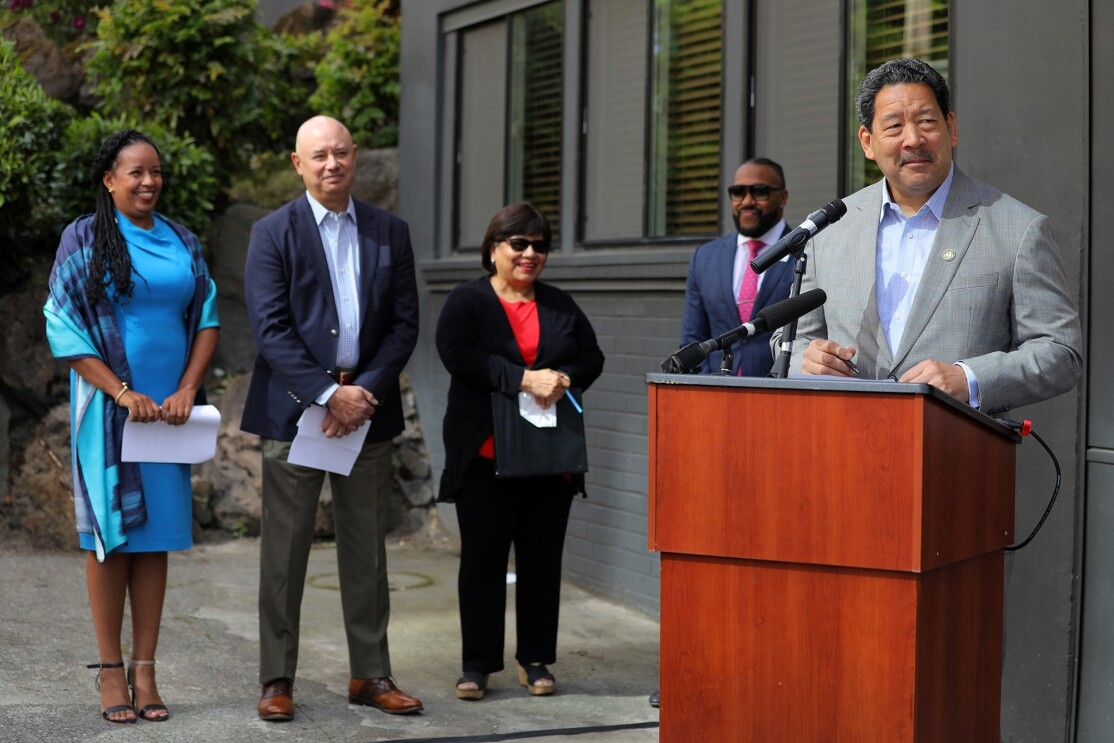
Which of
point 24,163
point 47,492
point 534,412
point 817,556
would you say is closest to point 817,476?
point 817,556

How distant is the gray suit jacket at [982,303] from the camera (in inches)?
131

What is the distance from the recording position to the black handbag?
5.51m

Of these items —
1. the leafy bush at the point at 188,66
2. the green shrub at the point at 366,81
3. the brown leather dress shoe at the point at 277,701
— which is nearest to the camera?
the brown leather dress shoe at the point at 277,701

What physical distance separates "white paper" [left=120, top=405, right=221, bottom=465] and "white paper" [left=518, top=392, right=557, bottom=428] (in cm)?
120

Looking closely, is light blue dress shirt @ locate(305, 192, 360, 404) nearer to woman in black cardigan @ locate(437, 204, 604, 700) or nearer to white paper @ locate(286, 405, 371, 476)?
white paper @ locate(286, 405, 371, 476)

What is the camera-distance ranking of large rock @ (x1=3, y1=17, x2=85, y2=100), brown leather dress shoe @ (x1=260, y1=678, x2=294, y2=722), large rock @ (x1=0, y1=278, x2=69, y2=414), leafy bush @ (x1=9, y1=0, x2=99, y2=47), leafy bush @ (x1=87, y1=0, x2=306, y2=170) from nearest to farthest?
brown leather dress shoe @ (x1=260, y1=678, x2=294, y2=722), large rock @ (x1=0, y1=278, x2=69, y2=414), leafy bush @ (x1=87, y1=0, x2=306, y2=170), large rock @ (x1=3, y1=17, x2=85, y2=100), leafy bush @ (x1=9, y1=0, x2=99, y2=47)

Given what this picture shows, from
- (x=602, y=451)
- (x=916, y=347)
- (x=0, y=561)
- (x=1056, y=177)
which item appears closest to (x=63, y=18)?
(x=0, y=561)

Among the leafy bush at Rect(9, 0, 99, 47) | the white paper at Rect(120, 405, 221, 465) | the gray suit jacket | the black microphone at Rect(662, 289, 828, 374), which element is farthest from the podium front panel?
the leafy bush at Rect(9, 0, 99, 47)

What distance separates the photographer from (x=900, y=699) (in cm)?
288

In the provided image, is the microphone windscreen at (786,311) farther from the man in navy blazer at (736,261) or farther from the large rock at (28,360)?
the large rock at (28,360)

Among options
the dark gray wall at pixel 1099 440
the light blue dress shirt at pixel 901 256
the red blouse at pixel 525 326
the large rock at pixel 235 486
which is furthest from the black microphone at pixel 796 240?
the large rock at pixel 235 486

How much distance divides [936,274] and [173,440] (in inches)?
118

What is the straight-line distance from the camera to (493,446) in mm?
5605

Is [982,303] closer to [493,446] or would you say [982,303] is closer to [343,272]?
[493,446]
